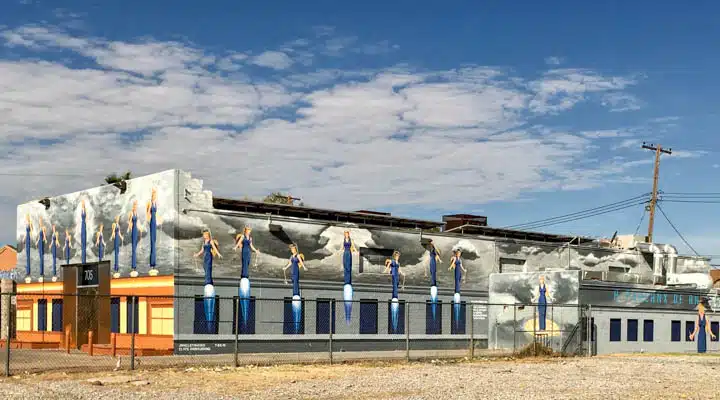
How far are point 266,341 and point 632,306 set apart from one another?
20069 mm

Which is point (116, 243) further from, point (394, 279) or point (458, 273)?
point (458, 273)

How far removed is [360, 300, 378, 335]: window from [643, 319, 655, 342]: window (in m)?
15.0

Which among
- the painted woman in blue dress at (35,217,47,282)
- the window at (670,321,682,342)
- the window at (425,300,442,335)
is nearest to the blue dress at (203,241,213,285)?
the window at (425,300,442,335)

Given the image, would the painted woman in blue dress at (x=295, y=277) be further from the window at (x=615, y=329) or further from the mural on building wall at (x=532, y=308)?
the window at (x=615, y=329)

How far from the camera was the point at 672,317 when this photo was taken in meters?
48.3

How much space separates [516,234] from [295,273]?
1797cm

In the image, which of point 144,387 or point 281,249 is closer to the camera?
point 144,387

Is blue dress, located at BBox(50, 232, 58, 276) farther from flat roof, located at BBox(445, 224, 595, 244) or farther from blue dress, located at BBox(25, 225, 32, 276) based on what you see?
flat roof, located at BBox(445, 224, 595, 244)

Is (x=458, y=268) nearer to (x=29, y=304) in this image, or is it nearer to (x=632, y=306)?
(x=632, y=306)

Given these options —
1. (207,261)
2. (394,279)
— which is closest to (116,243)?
(207,261)

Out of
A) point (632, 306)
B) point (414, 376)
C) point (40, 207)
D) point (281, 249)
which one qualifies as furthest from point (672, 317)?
point (40, 207)

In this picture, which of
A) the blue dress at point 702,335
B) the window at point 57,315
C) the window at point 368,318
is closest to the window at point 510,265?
the window at point 368,318

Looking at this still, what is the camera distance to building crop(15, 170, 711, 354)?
36906 millimetres

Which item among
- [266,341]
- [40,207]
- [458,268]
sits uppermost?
[40,207]
